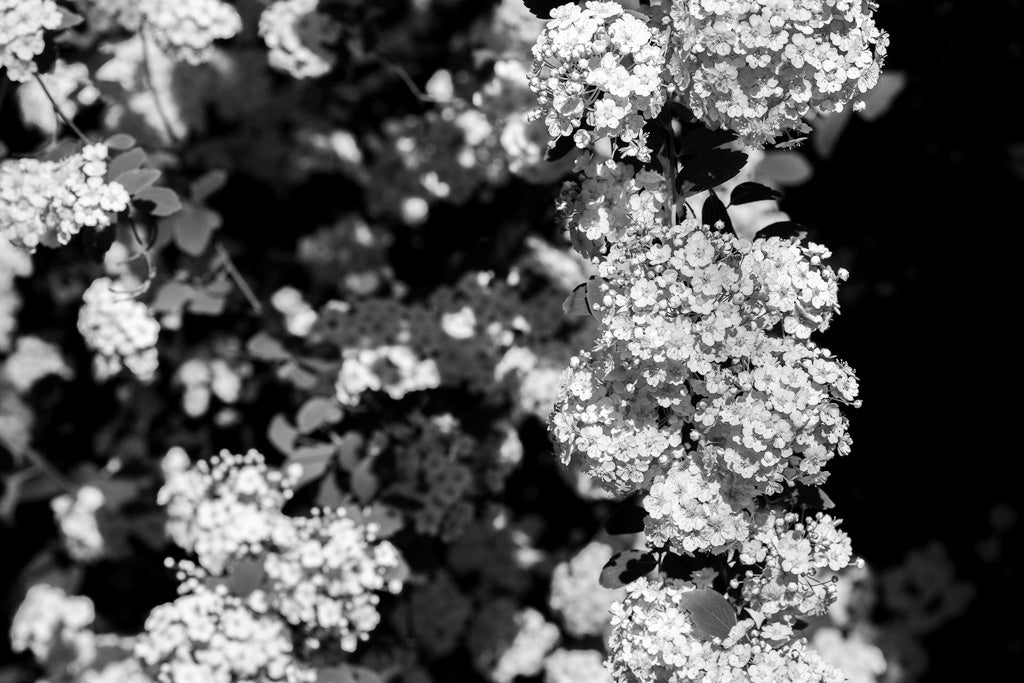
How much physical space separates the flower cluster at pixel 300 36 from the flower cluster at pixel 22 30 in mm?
813

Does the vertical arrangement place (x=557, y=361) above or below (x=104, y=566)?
above

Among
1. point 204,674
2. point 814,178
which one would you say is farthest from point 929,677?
point 204,674

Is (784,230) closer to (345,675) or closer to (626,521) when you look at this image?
(626,521)

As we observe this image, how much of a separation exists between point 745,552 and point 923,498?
217cm

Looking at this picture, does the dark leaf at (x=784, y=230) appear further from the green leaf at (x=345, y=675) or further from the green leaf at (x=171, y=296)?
the green leaf at (x=171, y=296)

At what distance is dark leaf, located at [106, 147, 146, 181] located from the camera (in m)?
2.70

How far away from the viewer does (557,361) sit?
3.28 m

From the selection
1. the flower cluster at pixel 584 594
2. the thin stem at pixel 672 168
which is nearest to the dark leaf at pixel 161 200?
the thin stem at pixel 672 168

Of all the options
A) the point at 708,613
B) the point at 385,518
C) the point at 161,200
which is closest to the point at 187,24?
the point at 161,200

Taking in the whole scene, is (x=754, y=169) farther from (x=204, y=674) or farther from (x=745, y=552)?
(x=204, y=674)

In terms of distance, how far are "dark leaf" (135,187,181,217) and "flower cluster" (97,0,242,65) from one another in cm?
52

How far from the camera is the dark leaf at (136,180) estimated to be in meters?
2.65

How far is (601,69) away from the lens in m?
2.01

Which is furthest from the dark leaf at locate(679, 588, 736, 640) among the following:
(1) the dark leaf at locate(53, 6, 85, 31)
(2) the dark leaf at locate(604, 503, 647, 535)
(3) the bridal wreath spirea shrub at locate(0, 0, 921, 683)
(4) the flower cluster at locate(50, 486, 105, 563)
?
(4) the flower cluster at locate(50, 486, 105, 563)
